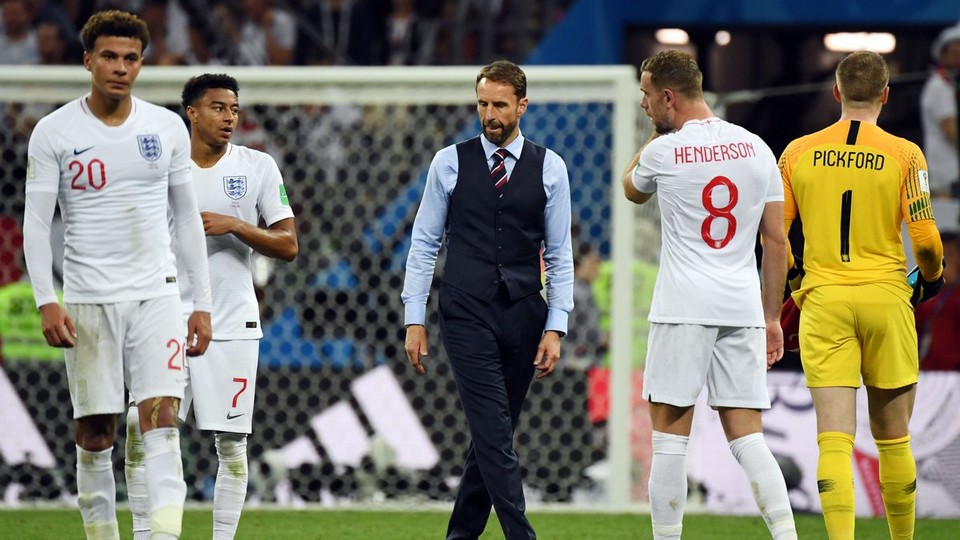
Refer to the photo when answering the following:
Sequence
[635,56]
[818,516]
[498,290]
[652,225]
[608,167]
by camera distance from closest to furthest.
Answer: [498,290] → [818,516] → [652,225] → [608,167] → [635,56]

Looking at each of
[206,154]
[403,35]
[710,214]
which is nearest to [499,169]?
[710,214]

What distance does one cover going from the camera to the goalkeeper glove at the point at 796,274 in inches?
224

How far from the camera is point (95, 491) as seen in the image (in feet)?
16.6

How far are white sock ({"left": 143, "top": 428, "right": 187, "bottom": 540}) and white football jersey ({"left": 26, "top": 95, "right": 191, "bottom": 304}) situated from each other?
468 millimetres

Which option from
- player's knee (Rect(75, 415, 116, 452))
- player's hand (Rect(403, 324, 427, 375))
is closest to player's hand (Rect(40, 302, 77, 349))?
player's knee (Rect(75, 415, 116, 452))

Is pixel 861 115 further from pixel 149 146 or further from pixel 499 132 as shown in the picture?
pixel 149 146

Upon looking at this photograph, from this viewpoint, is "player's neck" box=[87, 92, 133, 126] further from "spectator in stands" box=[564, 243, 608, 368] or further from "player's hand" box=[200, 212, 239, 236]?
"spectator in stands" box=[564, 243, 608, 368]

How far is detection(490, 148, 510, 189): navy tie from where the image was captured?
5367 mm

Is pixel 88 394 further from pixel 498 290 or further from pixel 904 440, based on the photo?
pixel 904 440

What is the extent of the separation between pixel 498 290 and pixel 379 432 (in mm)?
3589

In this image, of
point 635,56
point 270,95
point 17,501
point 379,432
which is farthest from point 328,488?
point 635,56

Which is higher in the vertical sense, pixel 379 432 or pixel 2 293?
pixel 2 293

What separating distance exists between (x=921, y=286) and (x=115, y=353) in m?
2.90

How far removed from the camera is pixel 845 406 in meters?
5.40
